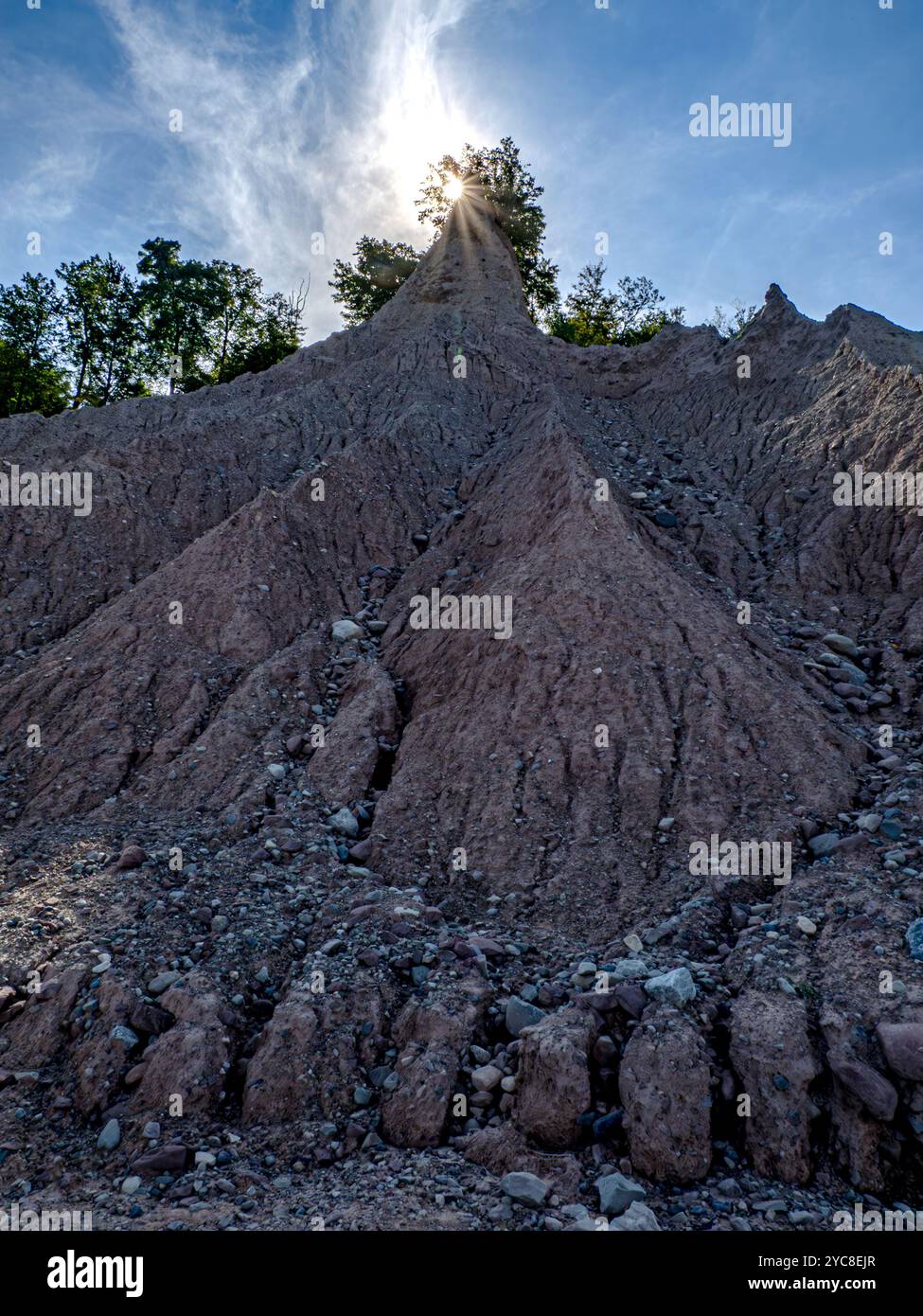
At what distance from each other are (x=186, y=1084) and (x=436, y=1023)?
6.29 feet

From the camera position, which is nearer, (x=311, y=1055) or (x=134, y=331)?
(x=311, y=1055)

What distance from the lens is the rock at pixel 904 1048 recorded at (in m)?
4.66

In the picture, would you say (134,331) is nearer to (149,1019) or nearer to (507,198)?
(507,198)

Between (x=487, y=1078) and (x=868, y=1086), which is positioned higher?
(x=868, y=1086)

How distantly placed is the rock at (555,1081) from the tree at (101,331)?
32.2 m

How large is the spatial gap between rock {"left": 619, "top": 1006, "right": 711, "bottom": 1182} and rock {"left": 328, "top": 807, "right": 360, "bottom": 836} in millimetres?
3990

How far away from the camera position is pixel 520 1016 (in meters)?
5.80

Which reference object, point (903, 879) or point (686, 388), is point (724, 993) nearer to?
point (903, 879)

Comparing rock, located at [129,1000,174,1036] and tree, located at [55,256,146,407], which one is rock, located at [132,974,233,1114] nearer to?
rock, located at [129,1000,174,1036]

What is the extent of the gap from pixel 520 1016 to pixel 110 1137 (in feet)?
10.1

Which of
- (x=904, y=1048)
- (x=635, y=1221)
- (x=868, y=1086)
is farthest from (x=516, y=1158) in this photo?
(x=904, y=1048)

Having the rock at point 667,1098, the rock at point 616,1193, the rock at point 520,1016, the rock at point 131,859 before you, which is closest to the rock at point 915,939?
the rock at point 667,1098

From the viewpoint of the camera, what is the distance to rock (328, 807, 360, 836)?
8.30 meters
